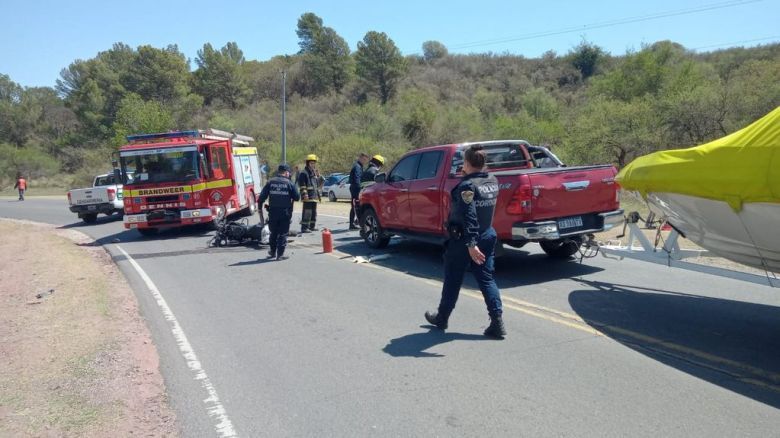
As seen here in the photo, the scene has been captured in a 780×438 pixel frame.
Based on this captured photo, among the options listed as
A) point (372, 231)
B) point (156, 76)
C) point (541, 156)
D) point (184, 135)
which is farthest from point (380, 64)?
point (541, 156)

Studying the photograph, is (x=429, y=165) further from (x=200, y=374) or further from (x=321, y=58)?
(x=321, y=58)

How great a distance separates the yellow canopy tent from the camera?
4598 mm

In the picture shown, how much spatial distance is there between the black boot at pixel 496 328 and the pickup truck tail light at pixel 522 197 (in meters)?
2.42

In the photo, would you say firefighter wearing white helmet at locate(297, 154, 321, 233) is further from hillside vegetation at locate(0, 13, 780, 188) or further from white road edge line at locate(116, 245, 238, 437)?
hillside vegetation at locate(0, 13, 780, 188)

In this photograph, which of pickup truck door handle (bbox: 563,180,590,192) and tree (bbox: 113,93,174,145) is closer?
pickup truck door handle (bbox: 563,180,590,192)

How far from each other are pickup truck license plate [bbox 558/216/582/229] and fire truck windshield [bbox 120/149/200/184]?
9.90m

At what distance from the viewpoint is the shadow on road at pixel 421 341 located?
17.7 feet

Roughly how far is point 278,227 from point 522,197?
495cm

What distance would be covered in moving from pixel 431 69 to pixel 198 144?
7002 centimetres

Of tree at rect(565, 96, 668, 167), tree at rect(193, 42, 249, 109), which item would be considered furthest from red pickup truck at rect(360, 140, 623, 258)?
tree at rect(193, 42, 249, 109)

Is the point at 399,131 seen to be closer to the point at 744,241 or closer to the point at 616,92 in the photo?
the point at 616,92

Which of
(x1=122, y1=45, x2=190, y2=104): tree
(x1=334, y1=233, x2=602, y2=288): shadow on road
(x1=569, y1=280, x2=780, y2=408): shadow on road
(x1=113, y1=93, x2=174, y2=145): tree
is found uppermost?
(x1=122, y1=45, x2=190, y2=104): tree

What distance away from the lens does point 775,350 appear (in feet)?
16.7

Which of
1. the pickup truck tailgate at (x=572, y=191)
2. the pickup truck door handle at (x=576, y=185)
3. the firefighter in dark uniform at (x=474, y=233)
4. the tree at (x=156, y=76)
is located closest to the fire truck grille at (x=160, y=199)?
the pickup truck tailgate at (x=572, y=191)
